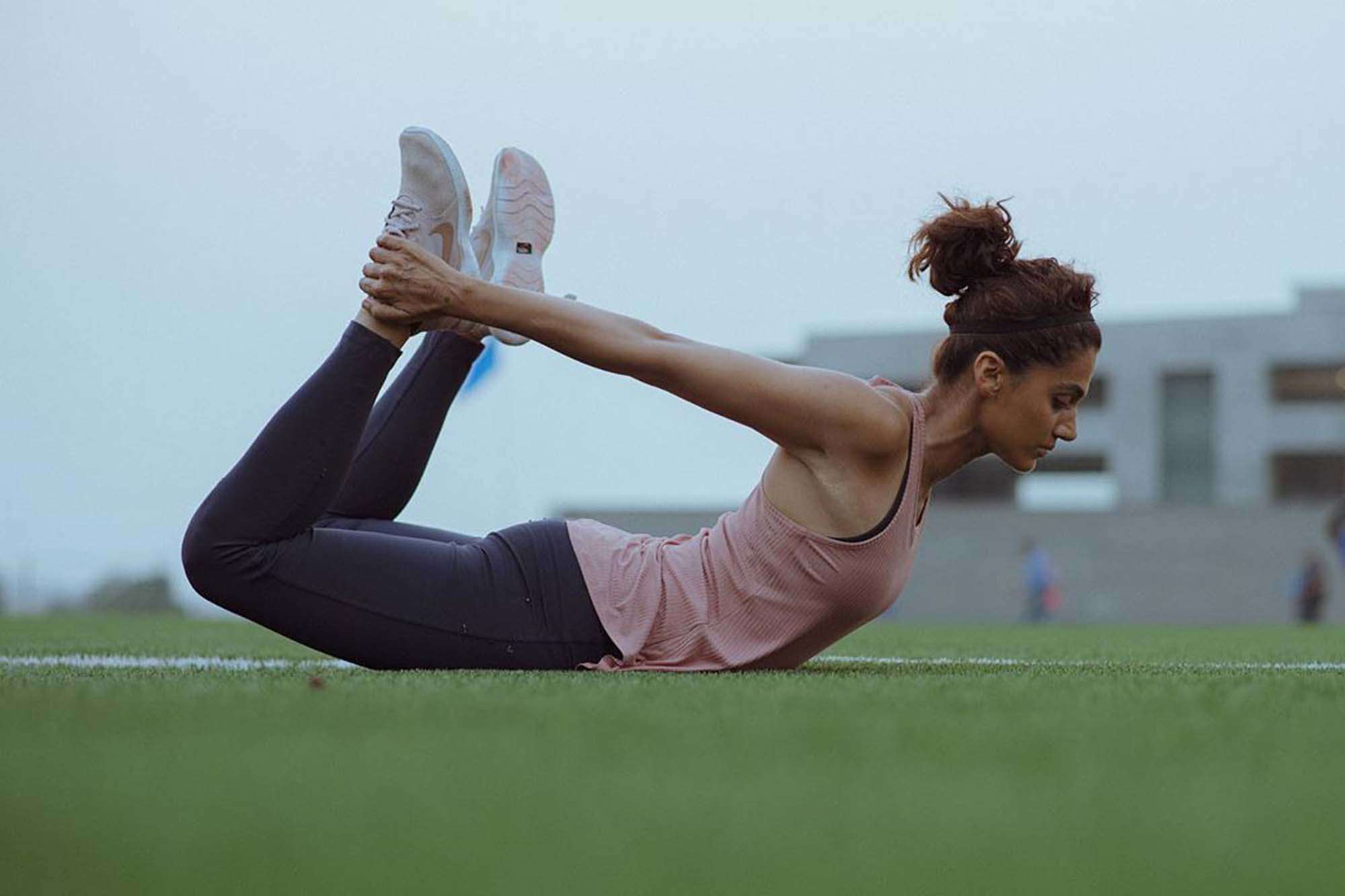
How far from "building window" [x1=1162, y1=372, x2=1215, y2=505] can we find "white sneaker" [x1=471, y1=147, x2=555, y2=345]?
42315 millimetres

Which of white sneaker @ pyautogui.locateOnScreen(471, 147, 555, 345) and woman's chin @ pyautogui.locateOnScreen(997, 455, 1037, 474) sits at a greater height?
white sneaker @ pyautogui.locateOnScreen(471, 147, 555, 345)

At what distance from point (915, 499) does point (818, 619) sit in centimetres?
32

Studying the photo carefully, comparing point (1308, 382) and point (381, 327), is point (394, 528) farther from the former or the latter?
point (1308, 382)

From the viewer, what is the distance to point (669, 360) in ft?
9.93

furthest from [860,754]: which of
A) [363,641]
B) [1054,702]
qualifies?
[363,641]

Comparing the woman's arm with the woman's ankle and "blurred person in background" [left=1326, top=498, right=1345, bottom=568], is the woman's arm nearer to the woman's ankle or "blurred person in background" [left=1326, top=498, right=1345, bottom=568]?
the woman's ankle

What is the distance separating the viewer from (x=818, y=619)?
127 inches

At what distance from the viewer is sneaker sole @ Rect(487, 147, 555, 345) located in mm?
3785

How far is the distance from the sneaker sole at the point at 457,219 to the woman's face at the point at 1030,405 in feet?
4.14

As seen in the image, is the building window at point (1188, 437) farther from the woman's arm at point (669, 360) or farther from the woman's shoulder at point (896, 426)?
the woman's arm at point (669, 360)

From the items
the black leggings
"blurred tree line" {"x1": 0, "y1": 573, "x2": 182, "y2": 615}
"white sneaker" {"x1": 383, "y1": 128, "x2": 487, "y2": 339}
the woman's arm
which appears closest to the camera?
the woman's arm

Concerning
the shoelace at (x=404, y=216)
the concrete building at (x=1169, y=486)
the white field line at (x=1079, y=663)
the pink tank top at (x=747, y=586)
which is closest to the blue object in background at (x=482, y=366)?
the shoelace at (x=404, y=216)

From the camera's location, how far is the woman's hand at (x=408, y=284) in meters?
3.14

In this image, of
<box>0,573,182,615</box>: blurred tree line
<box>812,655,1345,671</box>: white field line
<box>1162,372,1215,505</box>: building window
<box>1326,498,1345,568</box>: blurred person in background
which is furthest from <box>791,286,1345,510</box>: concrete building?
<box>812,655,1345,671</box>: white field line
